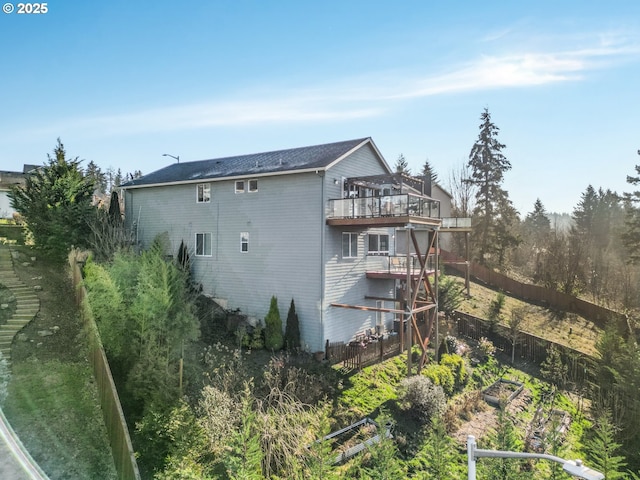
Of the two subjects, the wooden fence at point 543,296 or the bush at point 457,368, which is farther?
the wooden fence at point 543,296

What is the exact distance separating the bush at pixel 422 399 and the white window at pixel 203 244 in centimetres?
1173

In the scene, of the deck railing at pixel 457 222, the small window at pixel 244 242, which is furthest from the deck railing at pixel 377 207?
the deck railing at pixel 457 222

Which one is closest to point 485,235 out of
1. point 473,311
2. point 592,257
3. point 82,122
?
point 592,257

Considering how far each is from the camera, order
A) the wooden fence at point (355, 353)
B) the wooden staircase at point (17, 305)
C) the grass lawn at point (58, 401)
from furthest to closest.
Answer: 1. the wooden fence at point (355, 353)
2. the wooden staircase at point (17, 305)
3. the grass lawn at point (58, 401)

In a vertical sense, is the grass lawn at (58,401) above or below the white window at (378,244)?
below

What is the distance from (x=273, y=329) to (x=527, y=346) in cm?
1416

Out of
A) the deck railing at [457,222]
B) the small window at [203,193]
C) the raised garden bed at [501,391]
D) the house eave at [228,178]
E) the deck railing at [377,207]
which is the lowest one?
the raised garden bed at [501,391]

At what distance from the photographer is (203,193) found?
20781mm

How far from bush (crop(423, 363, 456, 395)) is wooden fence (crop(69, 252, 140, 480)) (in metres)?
10.8

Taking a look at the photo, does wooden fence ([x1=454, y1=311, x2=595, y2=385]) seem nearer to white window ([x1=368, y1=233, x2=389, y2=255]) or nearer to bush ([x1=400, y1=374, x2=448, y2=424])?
white window ([x1=368, y1=233, x2=389, y2=255])

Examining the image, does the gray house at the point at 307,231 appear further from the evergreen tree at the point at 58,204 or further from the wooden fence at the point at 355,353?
the evergreen tree at the point at 58,204

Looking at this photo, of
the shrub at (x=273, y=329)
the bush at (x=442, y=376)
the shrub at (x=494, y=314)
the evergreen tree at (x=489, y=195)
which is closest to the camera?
the bush at (x=442, y=376)

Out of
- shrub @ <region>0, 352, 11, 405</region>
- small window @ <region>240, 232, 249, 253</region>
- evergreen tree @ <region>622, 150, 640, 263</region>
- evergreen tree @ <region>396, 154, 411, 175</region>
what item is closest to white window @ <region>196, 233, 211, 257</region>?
small window @ <region>240, 232, 249, 253</region>

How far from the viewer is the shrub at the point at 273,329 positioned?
16453 millimetres
